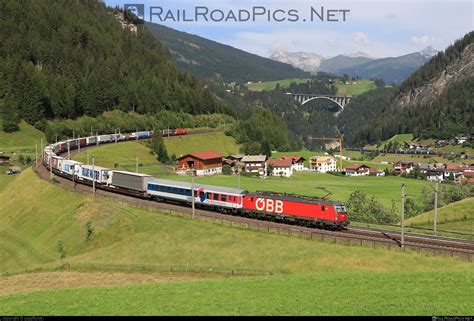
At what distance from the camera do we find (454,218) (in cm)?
6612

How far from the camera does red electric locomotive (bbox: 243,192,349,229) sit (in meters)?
53.0

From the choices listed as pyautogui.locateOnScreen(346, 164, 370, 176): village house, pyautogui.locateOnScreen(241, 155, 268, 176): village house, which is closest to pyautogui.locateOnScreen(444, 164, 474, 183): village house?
pyautogui.locateOnScreen(346, 164, 370, 176): village house

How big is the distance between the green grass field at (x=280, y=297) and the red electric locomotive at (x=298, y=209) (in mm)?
19395

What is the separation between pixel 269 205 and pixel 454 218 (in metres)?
27.4

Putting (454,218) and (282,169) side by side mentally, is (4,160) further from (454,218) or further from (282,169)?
(454,218)

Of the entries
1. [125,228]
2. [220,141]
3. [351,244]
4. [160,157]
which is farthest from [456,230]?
[220,141]

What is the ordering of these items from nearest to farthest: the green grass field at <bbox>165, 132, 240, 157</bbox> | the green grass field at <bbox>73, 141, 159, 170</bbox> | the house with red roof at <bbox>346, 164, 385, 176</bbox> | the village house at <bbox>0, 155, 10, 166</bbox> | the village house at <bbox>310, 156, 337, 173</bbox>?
the village house at <bbox>0, 155, 10, 166</bbox>
the green grass field at <bbox>73, 141, 159, 170</bbox>
the green grass field at <bbox>165, 132, 240, 157</bbox>
the house with red roof at <bbox>346, 164, 385, 176</bbox>
the village house at <bbox>310, 156, 337, 173</bbox>

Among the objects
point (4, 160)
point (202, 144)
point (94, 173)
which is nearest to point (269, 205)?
point (94, 173)

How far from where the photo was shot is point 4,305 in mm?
30828

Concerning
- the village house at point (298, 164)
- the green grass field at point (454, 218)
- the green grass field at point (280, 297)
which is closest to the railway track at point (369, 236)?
the green grass field at point (280, 297)

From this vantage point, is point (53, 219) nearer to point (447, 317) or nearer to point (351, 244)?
point (351, 244)

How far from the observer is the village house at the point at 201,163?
131125mm

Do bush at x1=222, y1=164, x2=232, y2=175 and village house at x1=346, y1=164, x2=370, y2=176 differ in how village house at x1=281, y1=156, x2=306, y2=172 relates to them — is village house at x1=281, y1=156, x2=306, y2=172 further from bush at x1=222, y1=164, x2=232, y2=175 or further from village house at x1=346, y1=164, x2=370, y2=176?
bush at x1=222, y1=164, x2=232, y2=175

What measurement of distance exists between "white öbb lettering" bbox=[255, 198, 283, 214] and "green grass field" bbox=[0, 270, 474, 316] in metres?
22.9
